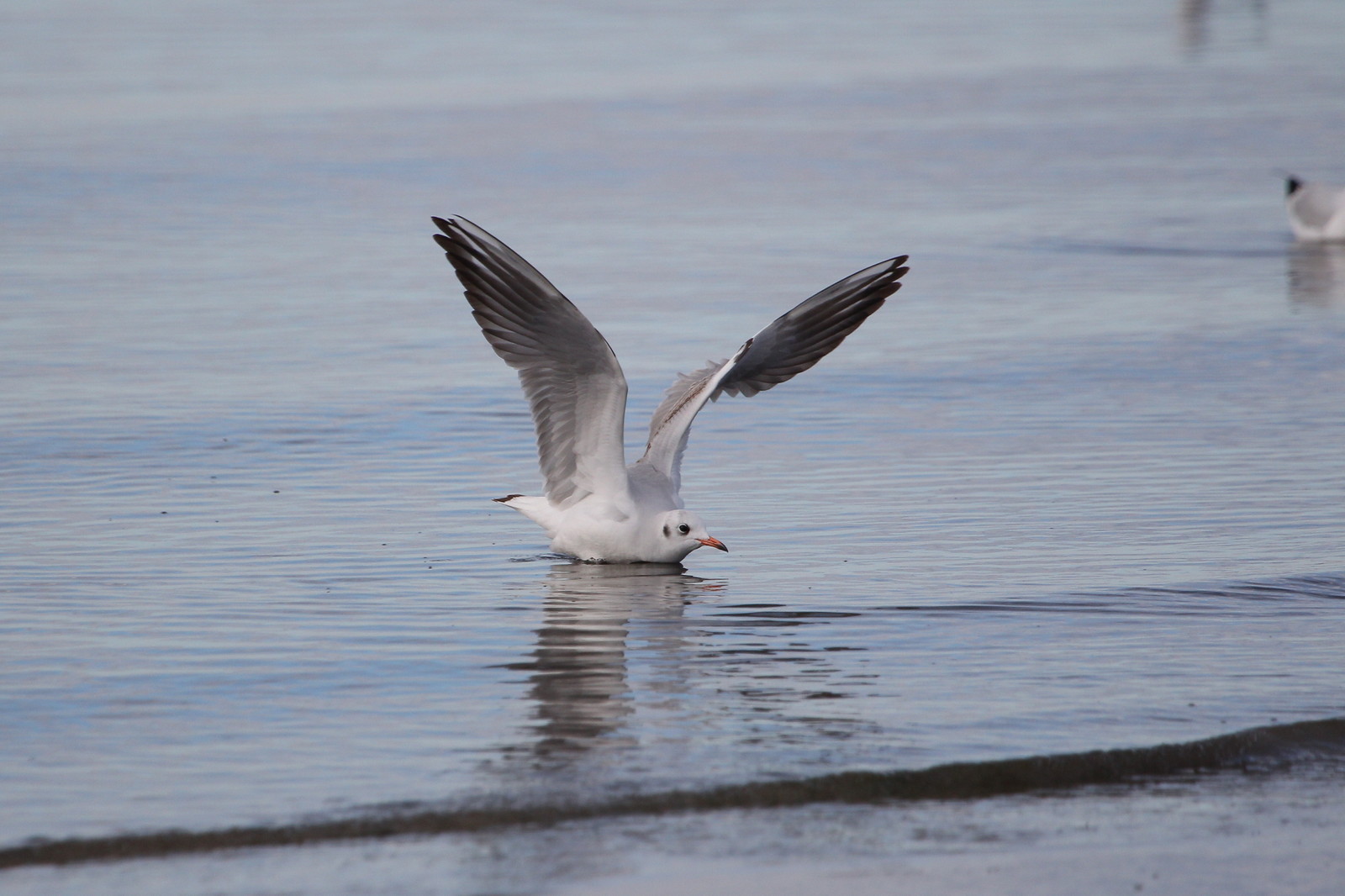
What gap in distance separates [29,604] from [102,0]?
147 feet

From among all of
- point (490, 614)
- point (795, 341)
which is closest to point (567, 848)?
point (490, 614)

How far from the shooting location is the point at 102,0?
50.3 metres

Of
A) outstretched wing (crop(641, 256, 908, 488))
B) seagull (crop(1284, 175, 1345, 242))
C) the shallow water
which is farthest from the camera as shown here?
seagull (crop(1284, 175, 1345, 242))

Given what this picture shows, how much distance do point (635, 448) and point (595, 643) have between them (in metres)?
4.24

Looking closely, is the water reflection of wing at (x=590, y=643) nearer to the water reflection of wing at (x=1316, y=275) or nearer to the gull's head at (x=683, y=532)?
the gull's head at (x=683, y=532)

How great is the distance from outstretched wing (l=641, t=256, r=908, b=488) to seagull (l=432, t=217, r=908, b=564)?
2.0 inches

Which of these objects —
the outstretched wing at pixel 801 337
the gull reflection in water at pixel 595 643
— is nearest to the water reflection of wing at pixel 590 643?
the gull reflection in water at pixel 595 643

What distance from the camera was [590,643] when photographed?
8.13 metres

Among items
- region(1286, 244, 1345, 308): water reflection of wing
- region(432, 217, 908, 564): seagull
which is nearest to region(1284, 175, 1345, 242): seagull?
region(1286, 244, 1345, 308): water reflection of wing

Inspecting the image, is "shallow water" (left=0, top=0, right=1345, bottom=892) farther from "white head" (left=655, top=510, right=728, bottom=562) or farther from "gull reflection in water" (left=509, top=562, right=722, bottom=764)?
"white head" (left=655, top=510, right=728, bottom=562)

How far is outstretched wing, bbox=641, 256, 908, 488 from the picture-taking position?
10414mm

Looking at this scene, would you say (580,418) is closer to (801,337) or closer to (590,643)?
(801,337)

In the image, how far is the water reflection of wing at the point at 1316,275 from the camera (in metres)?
17.1

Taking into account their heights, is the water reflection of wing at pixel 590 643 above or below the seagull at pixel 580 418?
below
